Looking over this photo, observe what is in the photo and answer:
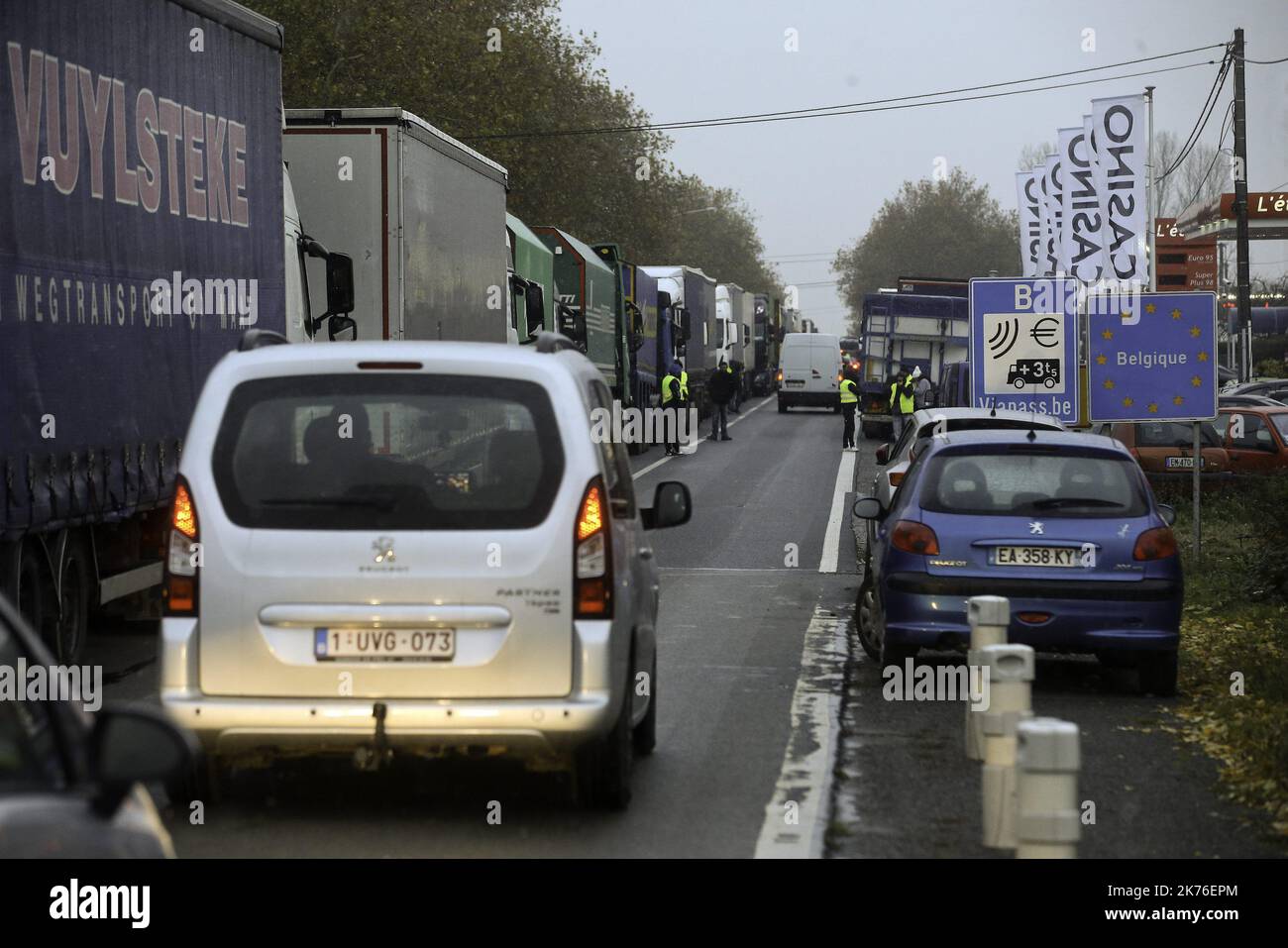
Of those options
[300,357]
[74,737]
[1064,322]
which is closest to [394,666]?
[300,357]

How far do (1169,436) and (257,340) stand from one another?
18396mm

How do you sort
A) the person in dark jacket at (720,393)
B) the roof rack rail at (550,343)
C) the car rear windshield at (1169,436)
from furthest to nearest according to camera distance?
1. the person in dark jacket at (720,393)
2. the car rear windshield at (1169,436)
3. the roof rack rail at (550,343)

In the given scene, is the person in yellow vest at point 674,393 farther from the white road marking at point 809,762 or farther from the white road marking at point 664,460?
the white road marking at point 809,762

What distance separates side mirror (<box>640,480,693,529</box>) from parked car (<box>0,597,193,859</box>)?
15.9ft

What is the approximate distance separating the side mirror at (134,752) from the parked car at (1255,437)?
22.5 metres

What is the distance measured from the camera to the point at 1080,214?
99.9 ft

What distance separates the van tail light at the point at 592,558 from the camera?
689cm

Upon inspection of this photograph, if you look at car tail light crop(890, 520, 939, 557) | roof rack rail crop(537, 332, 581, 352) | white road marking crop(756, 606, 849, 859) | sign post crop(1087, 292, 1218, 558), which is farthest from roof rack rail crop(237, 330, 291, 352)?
sign post crop(1087, 292, 1218, 558)

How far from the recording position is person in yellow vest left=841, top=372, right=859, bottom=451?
3972cm

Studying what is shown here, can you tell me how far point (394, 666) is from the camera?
6777mm

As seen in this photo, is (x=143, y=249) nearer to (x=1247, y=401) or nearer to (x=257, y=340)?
(x=257, y=340)

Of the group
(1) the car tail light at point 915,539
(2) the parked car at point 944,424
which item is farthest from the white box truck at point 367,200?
(1) the car tail light at point 915,539

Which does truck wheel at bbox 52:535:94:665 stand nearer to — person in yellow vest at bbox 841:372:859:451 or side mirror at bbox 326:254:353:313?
side mirror at bbox 326:254:353:313
